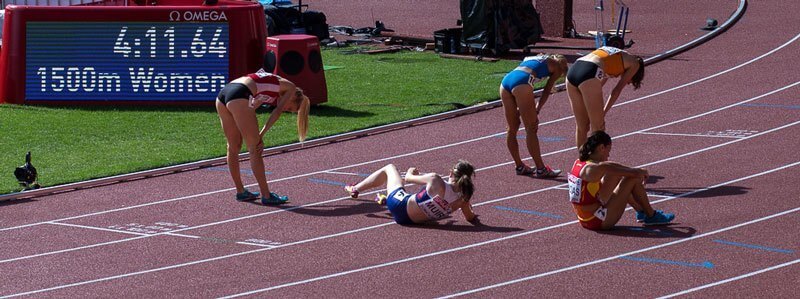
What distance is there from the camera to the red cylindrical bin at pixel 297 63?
1917 centimetres

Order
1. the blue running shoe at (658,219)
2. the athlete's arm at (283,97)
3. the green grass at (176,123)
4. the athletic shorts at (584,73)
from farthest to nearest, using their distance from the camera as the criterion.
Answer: the green grass at (176,123) < the athletic shorts at (584,73) < the athlete's arm at (283,97) < the blue running shoe at (658,219)

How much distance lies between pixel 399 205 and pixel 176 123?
7.36 m

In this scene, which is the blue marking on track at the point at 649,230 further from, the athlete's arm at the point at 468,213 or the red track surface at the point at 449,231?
the athlete's arm at the point at 468,213

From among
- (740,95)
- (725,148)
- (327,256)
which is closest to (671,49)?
(740,95)

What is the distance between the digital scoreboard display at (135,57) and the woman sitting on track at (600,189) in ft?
30.6

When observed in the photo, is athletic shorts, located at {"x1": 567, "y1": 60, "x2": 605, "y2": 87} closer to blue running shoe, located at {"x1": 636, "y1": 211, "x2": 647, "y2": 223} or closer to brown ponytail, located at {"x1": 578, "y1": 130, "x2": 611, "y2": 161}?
brown ponytail, located at {"x1": 578, "y1": 130, "x2": 611, "y2": 161}

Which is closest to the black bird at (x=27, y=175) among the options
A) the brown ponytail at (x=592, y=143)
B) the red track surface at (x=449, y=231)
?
the red track surface at (x=449, y=231)

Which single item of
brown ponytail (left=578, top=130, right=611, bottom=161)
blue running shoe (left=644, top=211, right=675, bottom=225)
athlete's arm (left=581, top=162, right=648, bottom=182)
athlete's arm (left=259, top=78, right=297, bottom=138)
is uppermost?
athlete's arm (left=259, top=78, right=297, bottom=138)

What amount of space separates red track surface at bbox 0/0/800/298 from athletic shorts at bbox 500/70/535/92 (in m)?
1.04

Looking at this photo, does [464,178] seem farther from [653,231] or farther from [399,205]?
[653,231]

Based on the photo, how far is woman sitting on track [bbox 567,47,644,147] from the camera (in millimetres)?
13188

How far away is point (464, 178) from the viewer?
11.6 m

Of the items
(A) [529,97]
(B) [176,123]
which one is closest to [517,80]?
(A) [529,97]

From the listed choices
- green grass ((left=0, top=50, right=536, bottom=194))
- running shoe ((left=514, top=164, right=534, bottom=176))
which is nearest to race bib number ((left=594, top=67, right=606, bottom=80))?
running shoe ((left=514, top=164, right=534, bottom=176))
